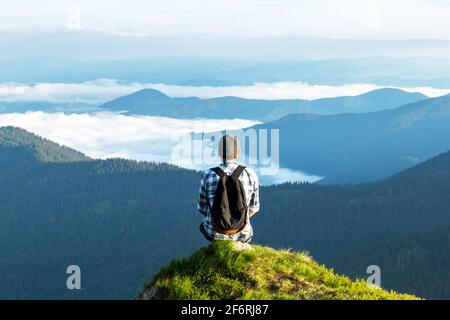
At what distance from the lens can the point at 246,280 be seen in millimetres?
25359

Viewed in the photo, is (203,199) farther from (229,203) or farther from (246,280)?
(246,280)

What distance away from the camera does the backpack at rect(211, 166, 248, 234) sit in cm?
2491

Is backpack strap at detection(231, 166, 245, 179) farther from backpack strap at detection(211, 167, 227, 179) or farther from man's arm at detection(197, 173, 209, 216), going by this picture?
man's arm at detection(197, 173, 209, 216)

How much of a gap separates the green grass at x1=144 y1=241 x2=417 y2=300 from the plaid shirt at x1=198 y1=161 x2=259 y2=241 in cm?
48

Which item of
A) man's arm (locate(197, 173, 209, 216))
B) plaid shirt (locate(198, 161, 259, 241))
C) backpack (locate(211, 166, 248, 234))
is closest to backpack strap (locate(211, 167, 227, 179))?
backpack (locate(211, 166, 248, 234))

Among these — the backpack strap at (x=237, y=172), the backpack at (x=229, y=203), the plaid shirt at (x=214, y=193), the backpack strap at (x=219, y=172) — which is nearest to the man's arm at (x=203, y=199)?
the plaid shirt at (x=214, y=193)

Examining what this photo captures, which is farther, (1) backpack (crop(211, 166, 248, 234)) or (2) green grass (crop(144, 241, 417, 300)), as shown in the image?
(1) backpack (crop(211, 166, 248, 234))

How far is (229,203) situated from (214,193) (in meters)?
0.64

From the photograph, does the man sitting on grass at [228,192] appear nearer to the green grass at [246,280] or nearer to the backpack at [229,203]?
the backpack at [229,203]

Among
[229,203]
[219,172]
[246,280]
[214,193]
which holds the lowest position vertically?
[246,280]

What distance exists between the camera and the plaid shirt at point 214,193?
25125 mm

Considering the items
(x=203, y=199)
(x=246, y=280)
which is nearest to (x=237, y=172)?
(x=203, y=199)
